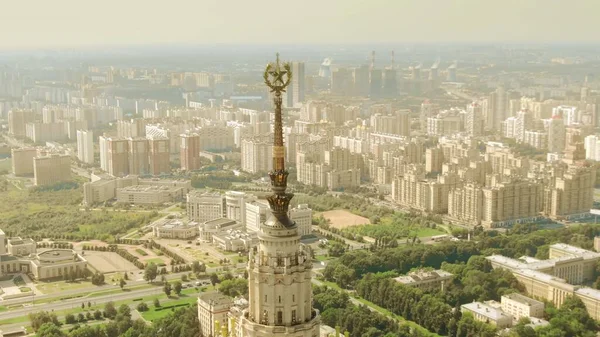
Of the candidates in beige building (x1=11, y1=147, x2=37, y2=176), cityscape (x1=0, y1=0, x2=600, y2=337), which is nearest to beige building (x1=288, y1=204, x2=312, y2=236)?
cityscape (x1=0, y1=0, x2=600, y2=337)

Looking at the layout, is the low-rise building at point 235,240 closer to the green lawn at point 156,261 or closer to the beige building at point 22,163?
the green lawn at point 156,261

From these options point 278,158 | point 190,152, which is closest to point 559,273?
point 278,158

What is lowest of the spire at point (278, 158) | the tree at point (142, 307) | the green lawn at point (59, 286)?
the green lawn at point (59, 286)

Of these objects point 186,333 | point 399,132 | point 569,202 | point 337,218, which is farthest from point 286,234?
point 399,132

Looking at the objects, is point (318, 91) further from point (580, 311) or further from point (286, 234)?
point (286, 234)

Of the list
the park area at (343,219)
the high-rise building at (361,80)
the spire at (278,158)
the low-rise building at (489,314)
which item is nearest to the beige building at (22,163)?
the park area at (343,219)
